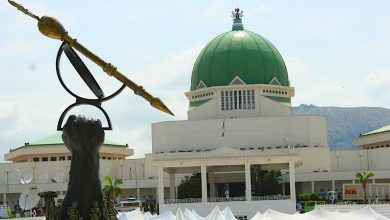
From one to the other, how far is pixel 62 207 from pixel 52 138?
6788 cm

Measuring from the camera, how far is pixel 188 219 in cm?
3769

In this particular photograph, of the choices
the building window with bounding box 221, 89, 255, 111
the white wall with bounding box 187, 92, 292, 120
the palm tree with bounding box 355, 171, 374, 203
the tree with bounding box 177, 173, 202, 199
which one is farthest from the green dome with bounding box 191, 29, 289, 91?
the palm tree with bounding box 355, 171, 374, 203

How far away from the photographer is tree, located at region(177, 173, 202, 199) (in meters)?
72.5

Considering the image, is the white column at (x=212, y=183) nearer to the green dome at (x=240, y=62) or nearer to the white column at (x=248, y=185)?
the green dome at (x=240, y=62)

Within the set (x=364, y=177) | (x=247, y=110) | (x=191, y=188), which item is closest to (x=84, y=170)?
(x=191, y=188)

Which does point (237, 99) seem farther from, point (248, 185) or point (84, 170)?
point (84, 170)

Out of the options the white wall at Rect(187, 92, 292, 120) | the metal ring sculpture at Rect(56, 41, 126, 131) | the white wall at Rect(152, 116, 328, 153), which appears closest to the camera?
the metal ring sculpture at Rect(56, 41, 126, 131)

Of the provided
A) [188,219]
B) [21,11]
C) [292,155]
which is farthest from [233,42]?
[21,11]

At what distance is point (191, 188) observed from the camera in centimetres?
7312

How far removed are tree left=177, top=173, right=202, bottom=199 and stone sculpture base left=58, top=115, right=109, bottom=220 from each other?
49.4 metres

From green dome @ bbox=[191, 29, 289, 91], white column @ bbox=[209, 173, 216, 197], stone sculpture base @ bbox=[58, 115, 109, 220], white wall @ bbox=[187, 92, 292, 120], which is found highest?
green dome @ bbox=[191, 29, 289, 91]

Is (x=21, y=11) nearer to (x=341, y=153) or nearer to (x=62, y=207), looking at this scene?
(x=62, y=207)

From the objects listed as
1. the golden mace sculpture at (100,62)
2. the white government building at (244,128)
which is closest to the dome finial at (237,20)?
the white government building at (244,128)

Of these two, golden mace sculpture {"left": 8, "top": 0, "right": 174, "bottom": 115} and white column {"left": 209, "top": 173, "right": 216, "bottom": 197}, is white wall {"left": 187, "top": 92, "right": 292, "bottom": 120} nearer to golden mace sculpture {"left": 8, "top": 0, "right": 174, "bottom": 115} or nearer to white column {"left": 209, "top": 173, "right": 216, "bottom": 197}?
white column {"left": 209, "top": 173, "right": 216, "bottom": 197}
